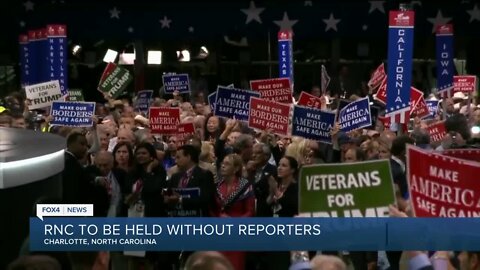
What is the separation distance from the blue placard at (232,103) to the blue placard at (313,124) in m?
1.74

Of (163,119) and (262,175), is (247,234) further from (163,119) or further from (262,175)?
(163,119)

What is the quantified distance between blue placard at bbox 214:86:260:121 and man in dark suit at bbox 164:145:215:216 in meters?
4.33

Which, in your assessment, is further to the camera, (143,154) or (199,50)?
(199,50)

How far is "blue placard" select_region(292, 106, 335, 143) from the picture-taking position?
41.4 feet

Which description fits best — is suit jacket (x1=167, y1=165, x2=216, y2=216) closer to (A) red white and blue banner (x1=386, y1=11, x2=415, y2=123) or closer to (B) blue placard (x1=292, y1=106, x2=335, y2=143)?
(B) blue placard (x1=292, y1=106, x2=335, y2=143)

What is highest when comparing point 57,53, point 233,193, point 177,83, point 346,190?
point 346,190

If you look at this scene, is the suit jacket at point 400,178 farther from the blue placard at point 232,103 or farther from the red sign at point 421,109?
the red sign at point 421,109

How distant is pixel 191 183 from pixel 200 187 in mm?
89

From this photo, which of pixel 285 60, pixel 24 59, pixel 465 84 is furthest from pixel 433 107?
pixel 24 59

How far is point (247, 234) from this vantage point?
25.6ft

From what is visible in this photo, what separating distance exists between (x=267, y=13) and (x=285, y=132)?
56.7ft

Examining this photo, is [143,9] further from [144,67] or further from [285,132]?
[285,132]

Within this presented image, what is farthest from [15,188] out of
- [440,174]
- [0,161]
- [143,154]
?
[143,154]

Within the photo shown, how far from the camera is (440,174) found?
634 cm
